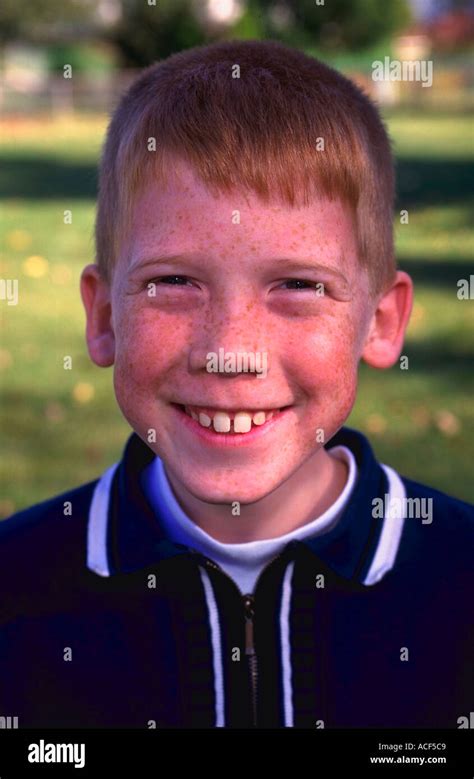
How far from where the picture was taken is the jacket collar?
2.00 metres

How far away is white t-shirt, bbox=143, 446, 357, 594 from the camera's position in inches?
78.6

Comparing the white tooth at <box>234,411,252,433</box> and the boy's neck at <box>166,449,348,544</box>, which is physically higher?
the white tooth at <box>234,411,252,433</box>

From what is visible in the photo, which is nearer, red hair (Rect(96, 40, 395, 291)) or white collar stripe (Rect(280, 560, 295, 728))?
red hair (Rect(96, 40, 395, 291))

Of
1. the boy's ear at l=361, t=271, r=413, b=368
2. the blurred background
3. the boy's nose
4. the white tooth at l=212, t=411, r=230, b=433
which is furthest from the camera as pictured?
the blurred background

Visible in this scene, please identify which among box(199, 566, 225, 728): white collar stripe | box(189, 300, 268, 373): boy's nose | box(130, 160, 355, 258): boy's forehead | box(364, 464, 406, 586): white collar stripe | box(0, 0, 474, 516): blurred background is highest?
box(0, 0, 474, 516): blurred background

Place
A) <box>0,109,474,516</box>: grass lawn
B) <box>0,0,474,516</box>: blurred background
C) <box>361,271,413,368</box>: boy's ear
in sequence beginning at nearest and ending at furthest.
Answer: <box>361,271,413,368</box>: boy's ear < <box>0,109,474,516</box>: grass lawn < <box>0,0,474,516</box>: blurred background

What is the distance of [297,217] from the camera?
1780mm

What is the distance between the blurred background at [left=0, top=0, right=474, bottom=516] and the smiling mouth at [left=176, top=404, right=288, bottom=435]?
2.78ft

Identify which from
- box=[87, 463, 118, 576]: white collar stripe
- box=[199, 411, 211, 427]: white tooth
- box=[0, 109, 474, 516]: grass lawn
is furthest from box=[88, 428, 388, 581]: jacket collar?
box=[0, 109, 474, 516]: grass lawn

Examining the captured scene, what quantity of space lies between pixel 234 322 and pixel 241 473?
0.86 feet

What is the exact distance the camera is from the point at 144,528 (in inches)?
80.3

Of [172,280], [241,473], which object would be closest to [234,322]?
[172,280]

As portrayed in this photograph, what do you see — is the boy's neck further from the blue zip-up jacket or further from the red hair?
the red hair

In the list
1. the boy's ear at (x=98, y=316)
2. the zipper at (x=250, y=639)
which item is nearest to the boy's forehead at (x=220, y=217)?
the boy's ear at (x=98, y=316)
